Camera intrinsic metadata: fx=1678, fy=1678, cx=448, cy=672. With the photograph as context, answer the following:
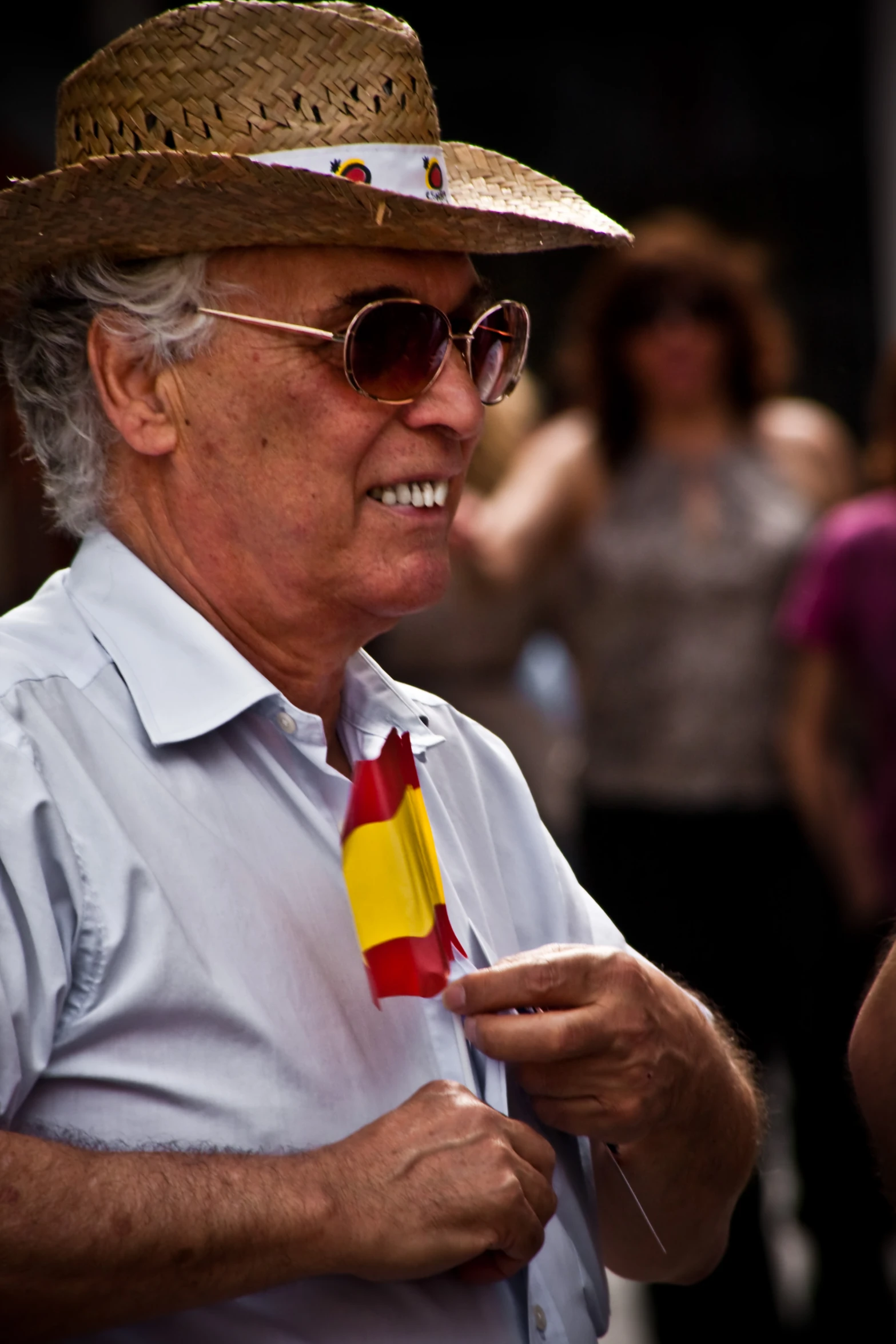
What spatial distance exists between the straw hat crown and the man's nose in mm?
253

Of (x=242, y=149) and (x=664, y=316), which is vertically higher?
(x=242, y=149)

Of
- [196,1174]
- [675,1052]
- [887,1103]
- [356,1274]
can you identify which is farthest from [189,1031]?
[887,1103]

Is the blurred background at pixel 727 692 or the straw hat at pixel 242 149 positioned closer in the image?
the straw hat at pixel 242 149

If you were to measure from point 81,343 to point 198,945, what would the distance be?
0.71 meters

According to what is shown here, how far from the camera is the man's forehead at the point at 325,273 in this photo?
5.84 feet

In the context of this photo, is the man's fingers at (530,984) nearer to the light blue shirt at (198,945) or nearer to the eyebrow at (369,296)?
the light blue shirt at (198,945)

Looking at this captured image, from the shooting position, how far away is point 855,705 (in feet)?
13.2

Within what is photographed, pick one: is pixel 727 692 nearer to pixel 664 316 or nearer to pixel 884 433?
pixel 884 433

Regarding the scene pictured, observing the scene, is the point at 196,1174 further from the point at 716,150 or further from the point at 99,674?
the point at 716,150

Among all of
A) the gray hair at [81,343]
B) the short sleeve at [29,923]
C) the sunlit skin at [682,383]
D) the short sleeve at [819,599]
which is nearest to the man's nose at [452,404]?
the gray hair at [81,343]

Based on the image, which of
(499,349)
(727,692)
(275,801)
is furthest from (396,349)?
(727,692)

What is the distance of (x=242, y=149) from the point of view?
176 centimetres

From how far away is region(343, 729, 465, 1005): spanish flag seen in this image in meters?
1.58

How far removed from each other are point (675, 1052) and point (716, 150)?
6.36 m
